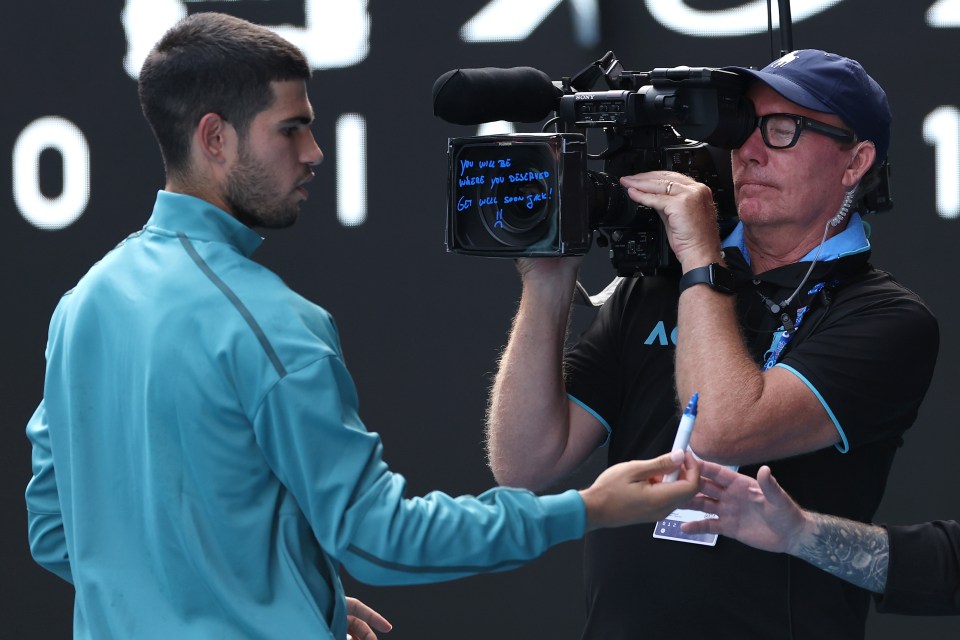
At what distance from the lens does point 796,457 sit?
1.71 meters

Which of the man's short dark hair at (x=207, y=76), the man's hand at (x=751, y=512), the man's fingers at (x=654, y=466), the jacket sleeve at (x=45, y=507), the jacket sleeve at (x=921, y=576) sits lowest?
the jacket sleeve at (x=921, y=576)

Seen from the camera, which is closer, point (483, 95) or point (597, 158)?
point (483, 95)

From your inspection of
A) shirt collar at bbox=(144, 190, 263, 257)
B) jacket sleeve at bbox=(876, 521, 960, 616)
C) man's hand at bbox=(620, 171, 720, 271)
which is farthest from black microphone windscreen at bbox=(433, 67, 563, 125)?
jacket sleeve at bbox=(876, 521, 960, 616)

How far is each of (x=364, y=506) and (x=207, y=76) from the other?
447 mm

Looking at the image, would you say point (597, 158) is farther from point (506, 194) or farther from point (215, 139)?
point (215, 139)

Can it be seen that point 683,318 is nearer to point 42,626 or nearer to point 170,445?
point 170,445

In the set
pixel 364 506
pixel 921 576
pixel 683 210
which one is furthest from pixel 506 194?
pixel 921 576

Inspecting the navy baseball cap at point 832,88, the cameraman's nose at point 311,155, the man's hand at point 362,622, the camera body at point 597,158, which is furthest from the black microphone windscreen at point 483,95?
the man's hand at point 362,622

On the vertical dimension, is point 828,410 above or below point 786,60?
below

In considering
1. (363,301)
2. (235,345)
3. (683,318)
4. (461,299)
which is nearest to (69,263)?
(363,301)

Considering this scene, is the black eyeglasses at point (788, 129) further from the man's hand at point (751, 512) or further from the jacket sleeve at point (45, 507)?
the jacket sleeve at point (45, 507)

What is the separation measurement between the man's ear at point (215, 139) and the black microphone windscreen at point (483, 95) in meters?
0.47

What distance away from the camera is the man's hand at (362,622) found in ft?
4.89

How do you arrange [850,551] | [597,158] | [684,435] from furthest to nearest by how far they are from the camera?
[597,158]
[850,551]
[684,435]
